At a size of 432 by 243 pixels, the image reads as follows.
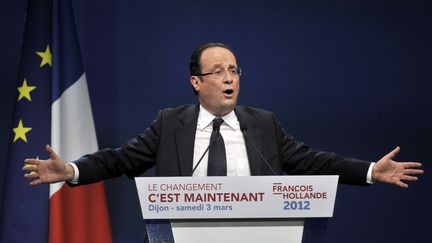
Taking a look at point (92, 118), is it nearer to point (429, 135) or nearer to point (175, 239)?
point (175, 239)

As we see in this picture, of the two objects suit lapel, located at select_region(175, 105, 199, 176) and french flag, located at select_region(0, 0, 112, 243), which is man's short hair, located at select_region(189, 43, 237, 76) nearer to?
suit lapel, located at select_region(175, 105, 199, 176)

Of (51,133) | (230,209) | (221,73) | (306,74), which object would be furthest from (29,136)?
(230,209)

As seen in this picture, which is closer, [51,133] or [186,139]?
[186,139]

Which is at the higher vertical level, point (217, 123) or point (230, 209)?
point (217, 123)

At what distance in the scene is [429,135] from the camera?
12.1 feet

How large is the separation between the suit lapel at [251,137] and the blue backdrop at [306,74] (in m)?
1.11

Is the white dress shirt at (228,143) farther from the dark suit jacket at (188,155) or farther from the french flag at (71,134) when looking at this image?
the french flag at (71,134)

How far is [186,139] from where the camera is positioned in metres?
2.36

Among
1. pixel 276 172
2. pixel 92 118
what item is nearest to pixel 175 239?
pixel 276 172

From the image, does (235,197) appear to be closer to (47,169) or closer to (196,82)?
(47,169)

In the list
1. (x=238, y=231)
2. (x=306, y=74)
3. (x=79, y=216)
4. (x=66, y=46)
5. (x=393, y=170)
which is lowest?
(x=79, y=216)

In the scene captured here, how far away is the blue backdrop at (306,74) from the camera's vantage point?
139 inches

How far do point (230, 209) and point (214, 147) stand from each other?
545 mm

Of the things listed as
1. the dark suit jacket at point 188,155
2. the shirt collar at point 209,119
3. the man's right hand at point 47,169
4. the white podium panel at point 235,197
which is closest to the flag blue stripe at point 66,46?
the dark suit jacket at point 188,155
